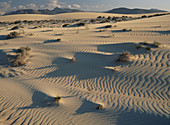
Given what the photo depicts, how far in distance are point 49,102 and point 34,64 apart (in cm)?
387

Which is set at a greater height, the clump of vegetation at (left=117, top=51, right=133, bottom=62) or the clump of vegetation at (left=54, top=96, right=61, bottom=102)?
the clump of vegetation at (left=117, top=51, right=133, bottom=62)

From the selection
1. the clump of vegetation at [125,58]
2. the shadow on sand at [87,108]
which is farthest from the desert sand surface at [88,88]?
the clump of vegetation at [125,58]

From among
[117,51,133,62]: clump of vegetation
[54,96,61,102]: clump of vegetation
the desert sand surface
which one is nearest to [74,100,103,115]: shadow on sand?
the desert sand surface

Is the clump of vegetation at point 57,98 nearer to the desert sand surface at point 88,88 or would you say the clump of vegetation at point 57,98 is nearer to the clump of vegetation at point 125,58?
the desert sand surface at point 88,88

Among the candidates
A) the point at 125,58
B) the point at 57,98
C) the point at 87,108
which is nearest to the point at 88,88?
the point at 87,108

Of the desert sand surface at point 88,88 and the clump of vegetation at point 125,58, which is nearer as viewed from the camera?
the desert sand surface at point 88,88

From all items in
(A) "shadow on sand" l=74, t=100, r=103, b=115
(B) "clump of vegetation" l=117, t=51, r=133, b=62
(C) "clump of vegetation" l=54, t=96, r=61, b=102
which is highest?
(B) "clump of vegetation" l=117, t=51, r=133, b=62

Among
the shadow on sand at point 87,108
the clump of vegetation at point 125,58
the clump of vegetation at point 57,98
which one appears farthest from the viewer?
the clump of vegetation at point 125,58

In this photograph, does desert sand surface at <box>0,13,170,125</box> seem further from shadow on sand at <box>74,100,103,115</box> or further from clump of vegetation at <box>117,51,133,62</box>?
clump of vegetation at <box>117,51,133,62</box>

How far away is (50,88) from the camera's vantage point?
5.50m

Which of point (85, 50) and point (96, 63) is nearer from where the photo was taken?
point (96, 63)

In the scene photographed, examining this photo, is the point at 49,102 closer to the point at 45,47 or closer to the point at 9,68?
the point at 9,68

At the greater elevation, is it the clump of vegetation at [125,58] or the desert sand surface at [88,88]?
the clump of vegetation at [125,58]

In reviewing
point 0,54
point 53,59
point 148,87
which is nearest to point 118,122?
point 148,87
